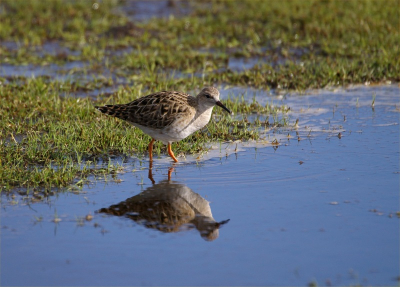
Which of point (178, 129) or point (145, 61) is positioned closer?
point (178, 129)

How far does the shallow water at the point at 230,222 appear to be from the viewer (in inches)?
220

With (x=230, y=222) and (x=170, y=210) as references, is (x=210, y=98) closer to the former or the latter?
(x=170, y=210)

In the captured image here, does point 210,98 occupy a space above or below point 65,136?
above

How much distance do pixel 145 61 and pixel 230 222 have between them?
25.3ft

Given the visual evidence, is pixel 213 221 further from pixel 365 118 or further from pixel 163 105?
pixel 365 118

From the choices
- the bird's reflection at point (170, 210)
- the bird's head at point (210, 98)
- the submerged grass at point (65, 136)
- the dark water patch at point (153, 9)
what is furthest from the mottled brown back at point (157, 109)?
the dark water patch at point (153, 9)

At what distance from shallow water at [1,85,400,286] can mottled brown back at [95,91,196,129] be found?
60 centimetres

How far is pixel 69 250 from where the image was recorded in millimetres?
6047

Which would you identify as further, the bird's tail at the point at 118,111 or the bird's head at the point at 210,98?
the bird's tail at the point at 118,111

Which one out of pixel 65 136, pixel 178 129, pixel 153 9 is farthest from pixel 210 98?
pixel 153 9

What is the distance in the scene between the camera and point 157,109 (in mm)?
9047

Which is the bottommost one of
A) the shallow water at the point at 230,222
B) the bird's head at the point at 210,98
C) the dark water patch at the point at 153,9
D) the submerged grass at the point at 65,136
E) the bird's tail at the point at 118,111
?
the shallow water at the point at 230,222

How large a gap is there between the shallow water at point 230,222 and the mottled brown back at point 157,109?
60 cm

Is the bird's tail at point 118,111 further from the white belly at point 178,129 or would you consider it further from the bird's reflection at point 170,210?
the bird's reflection at point 170,210
